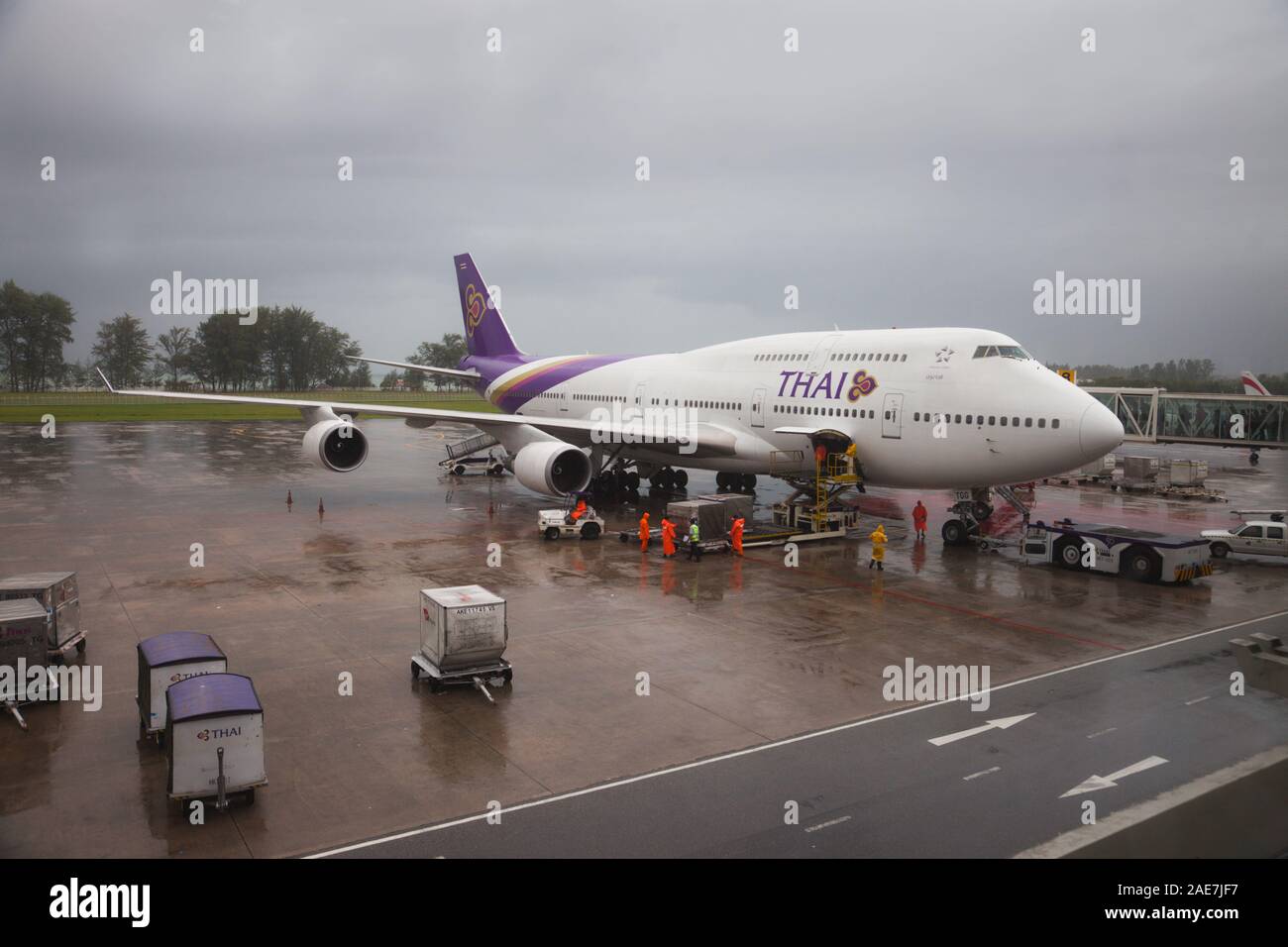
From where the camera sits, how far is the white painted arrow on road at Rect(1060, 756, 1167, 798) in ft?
33.0

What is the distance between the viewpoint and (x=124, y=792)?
Answer: 980cm

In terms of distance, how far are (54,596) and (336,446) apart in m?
15.1

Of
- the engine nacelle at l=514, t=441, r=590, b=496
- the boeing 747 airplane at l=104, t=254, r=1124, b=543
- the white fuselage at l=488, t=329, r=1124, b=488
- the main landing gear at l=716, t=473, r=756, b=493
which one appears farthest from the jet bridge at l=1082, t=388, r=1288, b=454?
the engine nacelle at l=514, t=441, r=590, b=496

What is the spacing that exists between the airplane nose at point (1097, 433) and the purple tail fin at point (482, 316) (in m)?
26.2

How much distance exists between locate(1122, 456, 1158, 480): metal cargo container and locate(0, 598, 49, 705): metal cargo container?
3970 centimetres

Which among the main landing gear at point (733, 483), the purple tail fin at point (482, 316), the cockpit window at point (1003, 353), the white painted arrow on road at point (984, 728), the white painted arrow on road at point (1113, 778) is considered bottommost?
the white painted arrow on road at point (1113, 778)

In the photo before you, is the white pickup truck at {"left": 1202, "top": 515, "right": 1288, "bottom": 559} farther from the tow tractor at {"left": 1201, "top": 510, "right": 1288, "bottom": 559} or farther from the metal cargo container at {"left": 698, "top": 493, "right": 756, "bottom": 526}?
the metal cargo container at {"left": 698, "top": 493, "right": 756, "bottom": 526}

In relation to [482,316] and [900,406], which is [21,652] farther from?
[482,316]

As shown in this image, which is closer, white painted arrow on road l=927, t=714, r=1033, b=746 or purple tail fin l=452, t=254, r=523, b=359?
white painted arrow on road l=927, t=714, r=1033, b=746

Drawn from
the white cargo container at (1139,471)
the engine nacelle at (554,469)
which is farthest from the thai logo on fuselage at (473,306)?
the white cargo container at (1139,471)

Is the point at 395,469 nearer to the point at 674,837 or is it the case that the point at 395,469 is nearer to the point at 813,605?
the point at 813,605

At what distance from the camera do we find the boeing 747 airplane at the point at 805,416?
70.8ft

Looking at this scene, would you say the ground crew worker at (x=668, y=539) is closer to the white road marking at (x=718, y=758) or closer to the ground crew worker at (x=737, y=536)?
the ground crew worker at (x=737, y=536)
